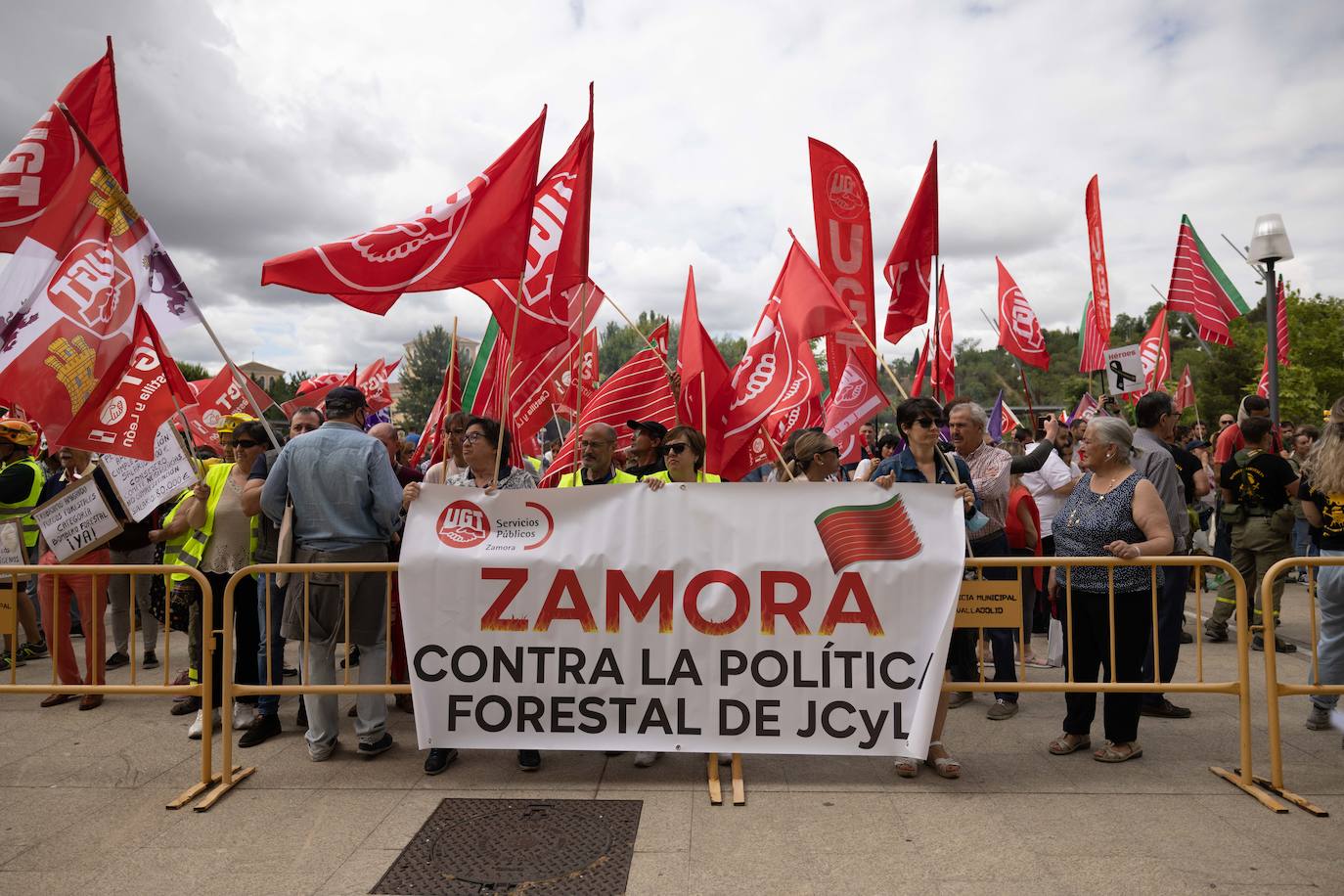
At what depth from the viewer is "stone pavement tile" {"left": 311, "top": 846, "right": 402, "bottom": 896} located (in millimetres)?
3629

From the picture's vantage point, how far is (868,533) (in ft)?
15.7

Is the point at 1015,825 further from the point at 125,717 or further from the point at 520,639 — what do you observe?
the point at 125,717

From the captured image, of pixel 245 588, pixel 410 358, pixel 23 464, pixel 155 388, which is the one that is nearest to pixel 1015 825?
pixel 245 588

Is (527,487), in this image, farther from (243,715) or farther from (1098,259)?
(1098,259)

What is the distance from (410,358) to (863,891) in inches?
3824

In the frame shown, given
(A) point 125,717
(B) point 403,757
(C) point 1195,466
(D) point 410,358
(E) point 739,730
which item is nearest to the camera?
(E) point 739,730

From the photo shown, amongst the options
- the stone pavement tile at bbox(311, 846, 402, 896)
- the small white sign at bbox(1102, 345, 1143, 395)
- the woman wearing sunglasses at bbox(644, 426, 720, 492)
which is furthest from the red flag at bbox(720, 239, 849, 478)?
the small white sign at bbox(1102, 345, 1143, 395)

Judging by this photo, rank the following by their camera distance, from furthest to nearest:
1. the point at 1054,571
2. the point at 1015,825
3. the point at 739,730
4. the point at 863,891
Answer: the point at 1054,571 → the point at 739,730 → the point at 1015,825 → the point at 863,891

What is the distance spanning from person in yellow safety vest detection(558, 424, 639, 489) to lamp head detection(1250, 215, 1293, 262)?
10204 millimetres

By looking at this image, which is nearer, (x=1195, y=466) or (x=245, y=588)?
(x=245, y=588)

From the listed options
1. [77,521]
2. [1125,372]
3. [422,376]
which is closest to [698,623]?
[77,521]

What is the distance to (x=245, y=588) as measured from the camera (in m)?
5.95

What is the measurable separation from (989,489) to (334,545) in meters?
4.08

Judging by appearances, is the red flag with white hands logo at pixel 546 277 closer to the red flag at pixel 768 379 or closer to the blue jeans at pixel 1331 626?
the red flag at pixel 768 379
